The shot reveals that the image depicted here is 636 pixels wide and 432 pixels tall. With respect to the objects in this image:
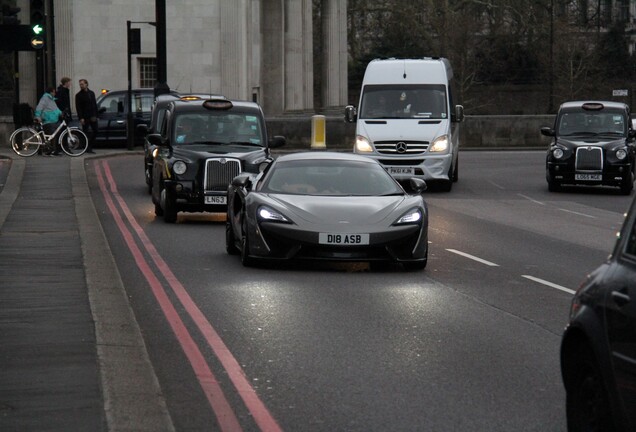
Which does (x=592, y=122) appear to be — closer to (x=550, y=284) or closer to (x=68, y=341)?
(x=550, y=284)

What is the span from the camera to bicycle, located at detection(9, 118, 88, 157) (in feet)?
120

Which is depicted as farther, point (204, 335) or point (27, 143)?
point (27, 143)

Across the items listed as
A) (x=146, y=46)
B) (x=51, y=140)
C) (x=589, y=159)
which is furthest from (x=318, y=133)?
(x=589, y=159)

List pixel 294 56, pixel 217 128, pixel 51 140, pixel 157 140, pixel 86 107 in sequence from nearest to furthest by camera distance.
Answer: pixel 157 140, pixel 217 128, pixel 51 140, pixel 86 107, pixel 294 56

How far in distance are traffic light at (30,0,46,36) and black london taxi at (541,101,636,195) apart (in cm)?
1150

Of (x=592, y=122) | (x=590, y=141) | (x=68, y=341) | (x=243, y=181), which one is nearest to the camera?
(x=68, y=341)

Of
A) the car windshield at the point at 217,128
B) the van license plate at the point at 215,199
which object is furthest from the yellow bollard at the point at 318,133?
the van license plate at the point at 215,199

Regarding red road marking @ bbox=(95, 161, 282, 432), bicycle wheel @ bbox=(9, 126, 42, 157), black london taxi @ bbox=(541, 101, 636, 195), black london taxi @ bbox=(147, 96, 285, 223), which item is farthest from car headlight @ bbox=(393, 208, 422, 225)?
bicycle wheel @ bbox=(9, 126, 42, 157)

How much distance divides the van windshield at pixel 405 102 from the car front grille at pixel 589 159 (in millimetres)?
2897

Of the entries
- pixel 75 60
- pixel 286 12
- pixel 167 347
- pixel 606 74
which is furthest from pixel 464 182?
pixel 606 74

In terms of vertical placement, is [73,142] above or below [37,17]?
below

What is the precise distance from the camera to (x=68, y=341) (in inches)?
387

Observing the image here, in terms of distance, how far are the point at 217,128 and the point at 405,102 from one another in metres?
8.42

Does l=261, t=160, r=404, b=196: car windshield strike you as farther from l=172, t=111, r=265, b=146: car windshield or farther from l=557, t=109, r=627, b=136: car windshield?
l=557, t=109, r=627, b=136: car windshield
